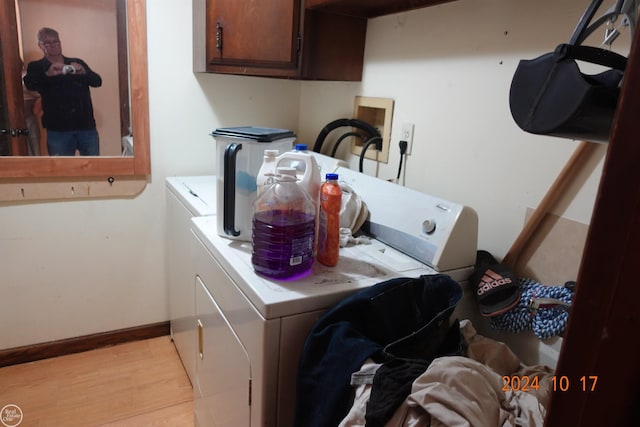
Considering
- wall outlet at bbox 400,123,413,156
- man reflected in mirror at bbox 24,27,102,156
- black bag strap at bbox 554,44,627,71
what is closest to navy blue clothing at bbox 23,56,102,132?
man reflected in mirror at bbox 24,27,102,156

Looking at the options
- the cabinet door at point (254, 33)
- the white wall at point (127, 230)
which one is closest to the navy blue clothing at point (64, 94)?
the white wall at point (127, 230)

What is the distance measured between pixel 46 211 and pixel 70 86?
0.61 meters

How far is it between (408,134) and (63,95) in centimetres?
158

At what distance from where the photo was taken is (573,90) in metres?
0.60

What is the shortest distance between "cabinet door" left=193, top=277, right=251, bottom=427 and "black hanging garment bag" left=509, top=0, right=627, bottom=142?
86 cm

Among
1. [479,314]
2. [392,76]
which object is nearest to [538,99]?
[479,314]

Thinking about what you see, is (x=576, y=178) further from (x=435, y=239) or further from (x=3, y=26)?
(x=3, y=26)

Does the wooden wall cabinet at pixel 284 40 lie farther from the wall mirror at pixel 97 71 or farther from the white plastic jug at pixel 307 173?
the white plastic jug at pixel 307 173

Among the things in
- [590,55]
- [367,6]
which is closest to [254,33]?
[367,6]

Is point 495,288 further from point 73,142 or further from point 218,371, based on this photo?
point 73,142

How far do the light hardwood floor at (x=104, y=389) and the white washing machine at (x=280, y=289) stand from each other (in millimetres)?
496

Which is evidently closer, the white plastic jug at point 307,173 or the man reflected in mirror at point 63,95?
the white plastic jug at point 307,173

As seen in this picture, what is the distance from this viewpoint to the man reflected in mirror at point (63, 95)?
1891 millimetres

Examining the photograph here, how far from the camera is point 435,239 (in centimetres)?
120
